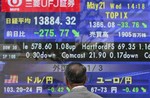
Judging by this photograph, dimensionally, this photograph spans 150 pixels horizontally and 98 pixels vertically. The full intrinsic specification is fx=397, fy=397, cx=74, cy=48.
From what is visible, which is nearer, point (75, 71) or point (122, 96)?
point (75, 71)

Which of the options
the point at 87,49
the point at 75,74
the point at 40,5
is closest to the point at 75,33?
the point at 87,49

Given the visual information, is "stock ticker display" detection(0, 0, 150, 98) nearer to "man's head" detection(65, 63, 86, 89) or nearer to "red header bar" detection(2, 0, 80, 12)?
"red header bar" detection(2, 0, 80, 12)

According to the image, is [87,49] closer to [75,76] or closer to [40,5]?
[40,5]

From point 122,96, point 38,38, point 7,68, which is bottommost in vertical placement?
point 122,96

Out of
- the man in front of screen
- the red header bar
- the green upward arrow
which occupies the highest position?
the red header bar

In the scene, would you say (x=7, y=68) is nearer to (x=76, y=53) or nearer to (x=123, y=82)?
(x=76, y=53)

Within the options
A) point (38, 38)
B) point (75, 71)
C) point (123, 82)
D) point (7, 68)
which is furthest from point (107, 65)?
point (75, 71)

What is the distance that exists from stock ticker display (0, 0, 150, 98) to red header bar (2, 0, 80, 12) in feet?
0.04

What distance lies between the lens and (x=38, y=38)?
17.0ft

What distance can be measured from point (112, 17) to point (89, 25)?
0.32 meters

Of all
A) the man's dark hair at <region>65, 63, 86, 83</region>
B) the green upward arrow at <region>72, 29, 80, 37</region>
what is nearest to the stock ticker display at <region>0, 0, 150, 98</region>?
the green upward arrow at <region>72, 29, 80, 37</region>

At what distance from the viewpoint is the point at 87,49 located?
16.9 feet

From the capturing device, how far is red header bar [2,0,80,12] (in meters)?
5.19

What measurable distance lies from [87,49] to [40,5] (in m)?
0.84
